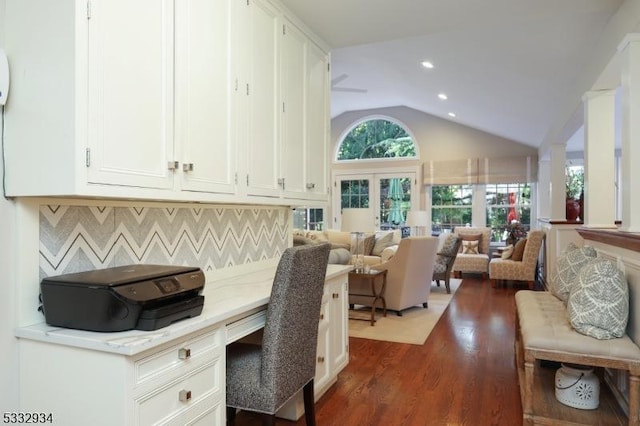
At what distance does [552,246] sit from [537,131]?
86.1 inches

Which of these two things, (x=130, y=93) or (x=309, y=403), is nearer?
(x=130, y=93)

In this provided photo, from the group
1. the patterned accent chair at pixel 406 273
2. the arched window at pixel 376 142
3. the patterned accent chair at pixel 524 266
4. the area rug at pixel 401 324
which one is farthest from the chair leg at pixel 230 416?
the arched window at pixel 376 142

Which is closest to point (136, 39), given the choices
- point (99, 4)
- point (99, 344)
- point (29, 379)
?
point (99, 4)

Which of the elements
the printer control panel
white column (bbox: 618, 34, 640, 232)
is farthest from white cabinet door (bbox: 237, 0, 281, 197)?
white column (bbox: 618, 34, 640, 232)

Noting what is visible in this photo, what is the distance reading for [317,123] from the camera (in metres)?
3.00

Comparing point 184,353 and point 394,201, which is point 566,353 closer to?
point 184,353

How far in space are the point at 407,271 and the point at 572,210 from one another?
2.41 meters

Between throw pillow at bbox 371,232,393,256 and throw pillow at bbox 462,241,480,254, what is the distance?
58.4 inches

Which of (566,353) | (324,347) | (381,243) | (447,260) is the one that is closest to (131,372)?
(324,347)

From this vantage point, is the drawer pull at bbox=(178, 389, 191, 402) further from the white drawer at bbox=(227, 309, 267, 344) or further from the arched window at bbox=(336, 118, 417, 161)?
the arched window at bbox=(336, 118, 417, 161)

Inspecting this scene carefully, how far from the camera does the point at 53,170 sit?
1.34 metres

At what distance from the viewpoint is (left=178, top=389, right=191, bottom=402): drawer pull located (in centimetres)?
143

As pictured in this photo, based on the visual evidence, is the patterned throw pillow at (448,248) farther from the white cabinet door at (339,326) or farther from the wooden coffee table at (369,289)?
A: the white cabinet door at (339,326)

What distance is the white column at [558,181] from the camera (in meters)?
5.78
